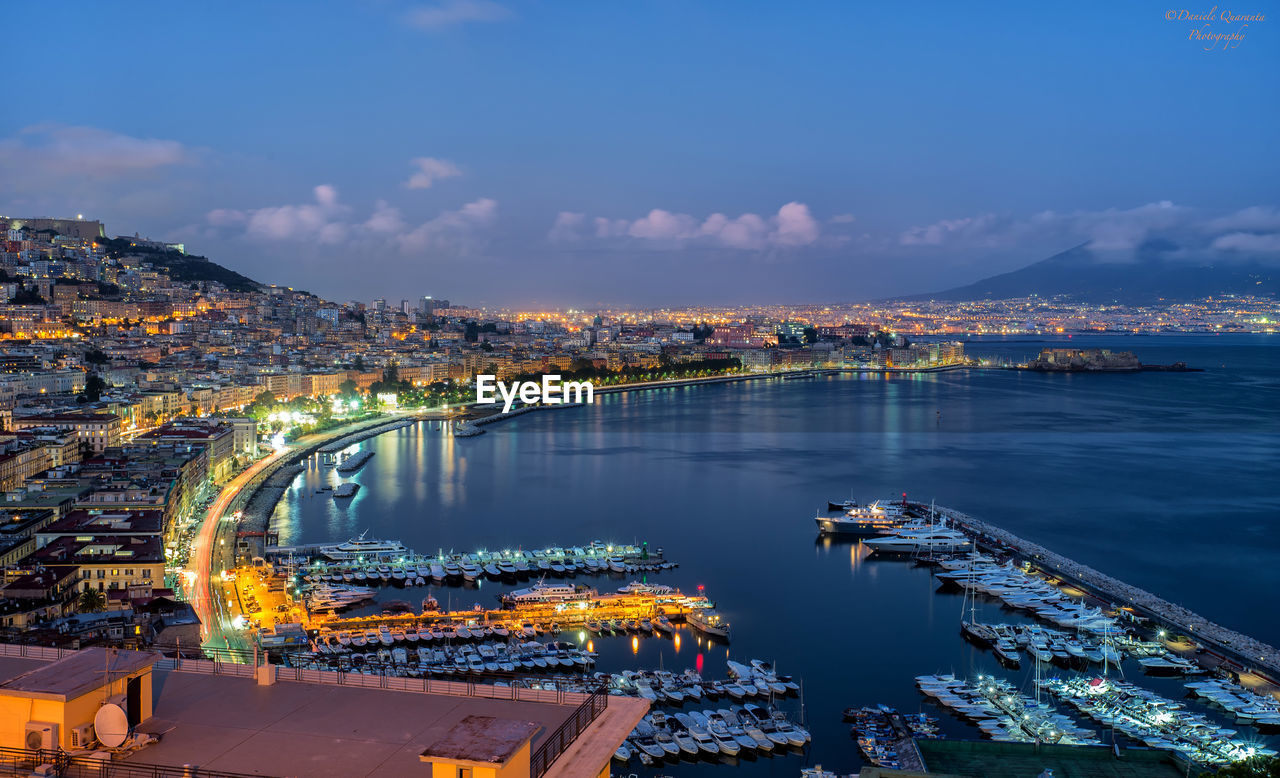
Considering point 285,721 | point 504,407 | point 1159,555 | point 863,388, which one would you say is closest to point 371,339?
point 504,407

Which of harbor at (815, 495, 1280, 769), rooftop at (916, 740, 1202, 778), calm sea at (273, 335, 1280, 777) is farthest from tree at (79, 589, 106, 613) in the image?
rooftop at (916, 740, 1202, 778)

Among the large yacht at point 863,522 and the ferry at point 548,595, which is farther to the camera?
the large yacht at point 863,522

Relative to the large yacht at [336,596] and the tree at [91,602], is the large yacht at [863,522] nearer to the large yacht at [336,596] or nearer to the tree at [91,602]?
the large yacht at [336,596]

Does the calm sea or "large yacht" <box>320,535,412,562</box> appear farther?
"large yacht" <box>320,535,412,562</box>

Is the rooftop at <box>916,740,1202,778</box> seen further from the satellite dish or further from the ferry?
the satellite dish

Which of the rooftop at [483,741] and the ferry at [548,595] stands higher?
the rooftop at [483,741]

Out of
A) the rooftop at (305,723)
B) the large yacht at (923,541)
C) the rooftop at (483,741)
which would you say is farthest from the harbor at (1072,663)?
the rooftop at (483,741)
